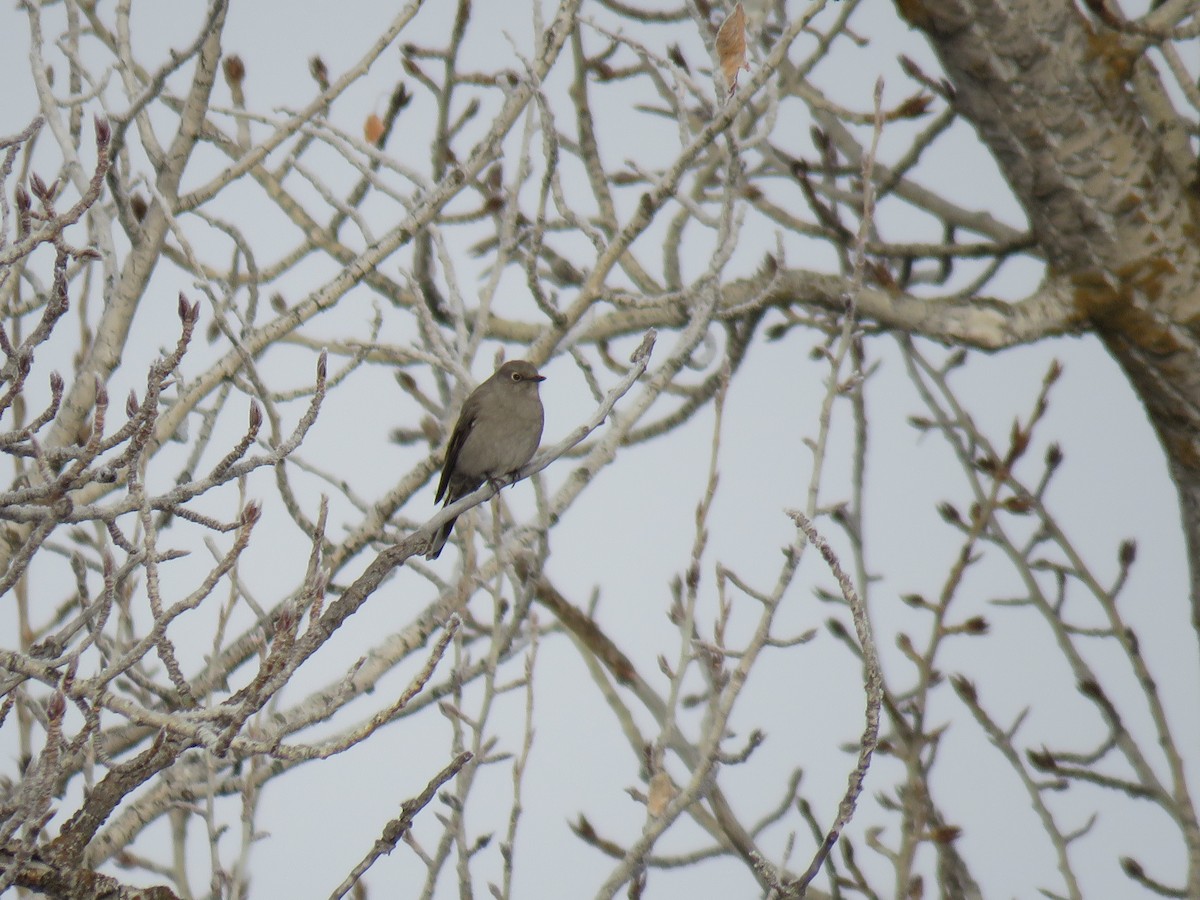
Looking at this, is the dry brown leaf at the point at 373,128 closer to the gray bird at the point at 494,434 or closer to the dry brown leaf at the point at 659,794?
the gray bird at the point at 494,434

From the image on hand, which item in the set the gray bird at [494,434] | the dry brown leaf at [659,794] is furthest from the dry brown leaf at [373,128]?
the dry brown leaf at [659,794]

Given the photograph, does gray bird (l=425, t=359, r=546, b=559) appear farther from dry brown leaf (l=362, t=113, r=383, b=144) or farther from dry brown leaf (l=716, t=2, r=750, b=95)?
dry brown leaf (l=716, t=2, r=750, b=95)

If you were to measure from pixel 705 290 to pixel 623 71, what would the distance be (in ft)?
7.62

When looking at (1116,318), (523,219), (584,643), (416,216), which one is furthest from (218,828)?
(1116,318)

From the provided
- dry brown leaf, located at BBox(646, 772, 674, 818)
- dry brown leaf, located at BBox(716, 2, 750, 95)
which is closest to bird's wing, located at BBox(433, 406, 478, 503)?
dry brown leaf, located at BBox(716, 2, 750, 95)

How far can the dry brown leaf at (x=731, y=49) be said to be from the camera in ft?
13.0

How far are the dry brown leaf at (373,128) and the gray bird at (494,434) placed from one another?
1.17 meters

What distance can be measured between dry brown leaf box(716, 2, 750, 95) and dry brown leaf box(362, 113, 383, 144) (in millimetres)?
1883

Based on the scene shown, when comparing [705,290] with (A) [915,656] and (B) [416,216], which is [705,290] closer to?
(B) [416,216]

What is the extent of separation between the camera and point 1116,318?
4.97 m

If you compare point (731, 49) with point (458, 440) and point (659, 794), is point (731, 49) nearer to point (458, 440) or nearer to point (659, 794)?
point (659, 794)

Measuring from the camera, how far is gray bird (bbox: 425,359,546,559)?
6277 mm

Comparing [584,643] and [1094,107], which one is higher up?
[1094,107]

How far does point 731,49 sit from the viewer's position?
4.03 metres
